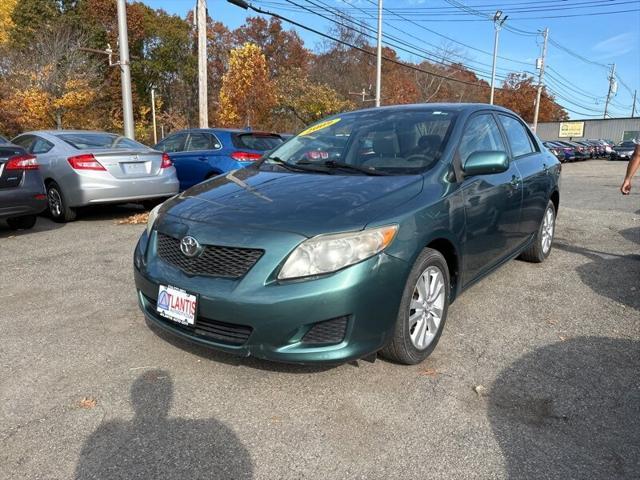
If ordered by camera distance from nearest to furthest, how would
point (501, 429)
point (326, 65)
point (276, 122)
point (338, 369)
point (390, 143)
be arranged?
point (501, 429)
point (338, 369)
point (390, 143)
point (276, 122)
point (326, 65)

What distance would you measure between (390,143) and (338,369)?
5.52 ft

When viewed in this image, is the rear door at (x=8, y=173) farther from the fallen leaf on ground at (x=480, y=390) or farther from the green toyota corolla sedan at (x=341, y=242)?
the fallen leaf on ground at (x=480, y=390)

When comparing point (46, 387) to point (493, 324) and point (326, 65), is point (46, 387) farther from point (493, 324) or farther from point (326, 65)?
point (326, 65)

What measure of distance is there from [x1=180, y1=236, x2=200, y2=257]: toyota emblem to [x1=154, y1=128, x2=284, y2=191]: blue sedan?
526cm

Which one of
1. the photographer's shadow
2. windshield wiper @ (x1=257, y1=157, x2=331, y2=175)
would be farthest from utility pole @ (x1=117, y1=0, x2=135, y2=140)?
the photographer's shadow

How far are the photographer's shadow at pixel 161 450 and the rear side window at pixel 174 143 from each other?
23.8 feet

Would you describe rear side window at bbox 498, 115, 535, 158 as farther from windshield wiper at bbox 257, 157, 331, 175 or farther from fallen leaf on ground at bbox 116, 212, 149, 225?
fallen leaf on ground at bbox 116, 212, 149, 225

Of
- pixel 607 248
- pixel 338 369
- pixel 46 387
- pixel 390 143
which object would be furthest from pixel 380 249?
pixel 607 248

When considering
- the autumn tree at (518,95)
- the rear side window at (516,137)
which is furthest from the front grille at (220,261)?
the autumn tree at (518,95)

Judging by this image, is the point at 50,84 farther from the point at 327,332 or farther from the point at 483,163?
the point at 327,332

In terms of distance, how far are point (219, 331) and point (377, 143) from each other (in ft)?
6.17

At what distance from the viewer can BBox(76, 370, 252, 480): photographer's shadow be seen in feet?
6.91

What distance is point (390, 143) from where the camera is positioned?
3656mm

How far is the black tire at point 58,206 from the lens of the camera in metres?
7.37
